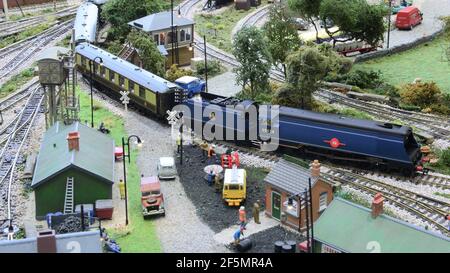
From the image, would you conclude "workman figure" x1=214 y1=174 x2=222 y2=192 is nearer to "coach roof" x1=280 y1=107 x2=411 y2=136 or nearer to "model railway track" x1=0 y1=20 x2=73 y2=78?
"coach roof" x1=280 y1=107 x2=411 y2=136

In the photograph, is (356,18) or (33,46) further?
(33,46)

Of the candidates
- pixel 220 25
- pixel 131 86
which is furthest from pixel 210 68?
pixel 220 25

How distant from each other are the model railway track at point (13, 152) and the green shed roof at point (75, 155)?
2.24m

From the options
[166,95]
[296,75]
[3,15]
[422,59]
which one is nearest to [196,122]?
[166,95]

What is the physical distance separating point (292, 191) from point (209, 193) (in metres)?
6.04

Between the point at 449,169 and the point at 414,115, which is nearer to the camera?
the point at 449,169

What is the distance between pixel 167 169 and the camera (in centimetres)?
4281

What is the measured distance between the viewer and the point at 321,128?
143 ft

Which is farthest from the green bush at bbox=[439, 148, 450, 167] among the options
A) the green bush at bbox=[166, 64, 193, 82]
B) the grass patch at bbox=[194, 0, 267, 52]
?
the grass patch at bbox=[194, 0, 267, 52]

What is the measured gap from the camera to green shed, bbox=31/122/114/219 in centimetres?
3775

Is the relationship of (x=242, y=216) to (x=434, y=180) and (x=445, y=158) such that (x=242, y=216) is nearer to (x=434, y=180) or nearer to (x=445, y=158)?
(x=434, y=180)

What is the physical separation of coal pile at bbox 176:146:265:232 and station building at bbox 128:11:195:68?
1897 cm
